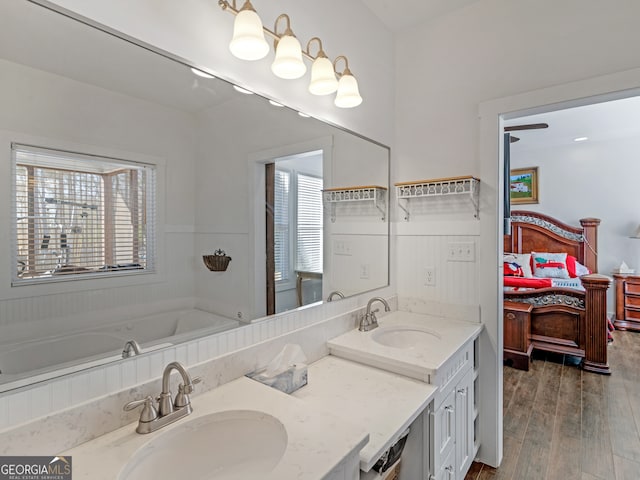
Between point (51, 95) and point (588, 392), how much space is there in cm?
386

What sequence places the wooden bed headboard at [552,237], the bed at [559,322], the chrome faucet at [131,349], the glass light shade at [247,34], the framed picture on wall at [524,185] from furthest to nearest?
the framed picture on wall at [524,185] → the wooden bed headboard at [552,237] → the bed at [559,322] → the glass light shade at [247,34] → the chrome faucet at [131,349]

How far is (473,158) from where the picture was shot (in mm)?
2025

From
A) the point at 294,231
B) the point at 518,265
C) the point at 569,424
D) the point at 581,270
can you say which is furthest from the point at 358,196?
the point at 581,270

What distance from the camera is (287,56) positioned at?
4.16ft

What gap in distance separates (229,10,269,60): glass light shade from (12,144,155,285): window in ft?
1.64

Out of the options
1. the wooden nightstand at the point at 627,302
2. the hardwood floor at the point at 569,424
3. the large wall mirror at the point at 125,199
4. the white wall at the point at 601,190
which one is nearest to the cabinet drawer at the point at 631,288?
the wooden nightstand at the point at 627,302

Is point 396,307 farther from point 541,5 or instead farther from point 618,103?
point 618,103

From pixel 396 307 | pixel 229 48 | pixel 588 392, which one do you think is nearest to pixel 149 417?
pixel 229 48

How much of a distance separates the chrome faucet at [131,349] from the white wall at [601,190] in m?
5.65

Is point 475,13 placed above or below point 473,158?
above

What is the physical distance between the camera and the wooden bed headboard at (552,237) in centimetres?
476

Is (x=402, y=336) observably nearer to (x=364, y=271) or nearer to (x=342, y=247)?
(x=364, y=271)

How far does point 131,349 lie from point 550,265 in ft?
16.7

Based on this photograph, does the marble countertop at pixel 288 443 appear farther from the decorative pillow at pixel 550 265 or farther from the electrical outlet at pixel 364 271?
the decorative pillow at pixel 550 265
